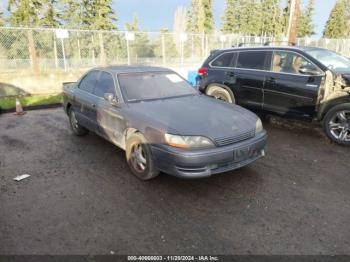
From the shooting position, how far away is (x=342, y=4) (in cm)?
4984

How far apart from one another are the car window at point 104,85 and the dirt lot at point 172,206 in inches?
43.7

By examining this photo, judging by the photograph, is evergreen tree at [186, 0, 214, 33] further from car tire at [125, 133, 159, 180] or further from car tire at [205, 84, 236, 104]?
car tire at [125, 133, 159, 180]

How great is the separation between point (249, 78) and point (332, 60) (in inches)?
69.4

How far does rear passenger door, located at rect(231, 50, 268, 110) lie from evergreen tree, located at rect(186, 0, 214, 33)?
31.6 metres

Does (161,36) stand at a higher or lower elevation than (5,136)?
higher

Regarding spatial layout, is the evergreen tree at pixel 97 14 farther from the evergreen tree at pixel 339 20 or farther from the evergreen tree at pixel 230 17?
the evergreen tree at pixel 339 20

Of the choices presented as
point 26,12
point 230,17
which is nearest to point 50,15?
point 26,12

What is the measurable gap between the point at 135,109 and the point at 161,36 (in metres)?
13.6

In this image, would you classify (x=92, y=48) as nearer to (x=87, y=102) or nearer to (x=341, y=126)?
(x=87, y=102)

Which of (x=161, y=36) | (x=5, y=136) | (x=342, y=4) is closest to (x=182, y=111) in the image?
(x=5, y=136)

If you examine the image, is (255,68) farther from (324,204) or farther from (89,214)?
(89,214)

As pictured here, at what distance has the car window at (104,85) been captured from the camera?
4.67 metres

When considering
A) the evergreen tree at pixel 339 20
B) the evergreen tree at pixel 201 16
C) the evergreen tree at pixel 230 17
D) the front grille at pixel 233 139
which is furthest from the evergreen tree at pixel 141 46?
the evergreen tree at pixel 339 20

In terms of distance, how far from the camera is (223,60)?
23.7ft
